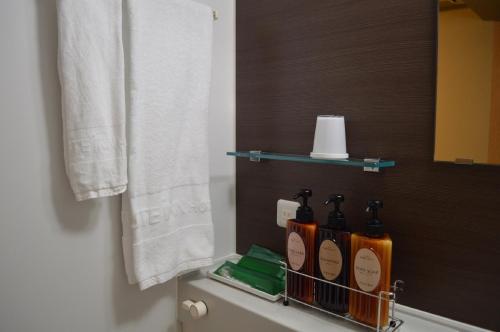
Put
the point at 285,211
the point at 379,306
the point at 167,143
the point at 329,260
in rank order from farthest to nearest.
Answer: the point at 285,211, the point at 167,143, the point at 329,260, the point at 379,306

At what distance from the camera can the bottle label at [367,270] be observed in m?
0.81

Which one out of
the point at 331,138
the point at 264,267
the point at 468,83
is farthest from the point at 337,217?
the point at 468,83

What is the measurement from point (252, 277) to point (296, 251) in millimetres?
186

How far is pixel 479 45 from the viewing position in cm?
78

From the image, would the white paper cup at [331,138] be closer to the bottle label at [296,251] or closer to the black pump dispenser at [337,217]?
the black pump dispenser at [337,217]

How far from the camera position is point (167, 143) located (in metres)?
1.00

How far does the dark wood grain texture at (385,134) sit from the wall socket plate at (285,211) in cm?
3

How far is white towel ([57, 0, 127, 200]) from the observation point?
0.79m

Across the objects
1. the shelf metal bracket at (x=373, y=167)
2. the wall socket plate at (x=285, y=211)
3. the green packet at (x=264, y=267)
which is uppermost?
the shelf metal bracket at (x=373, y=167)

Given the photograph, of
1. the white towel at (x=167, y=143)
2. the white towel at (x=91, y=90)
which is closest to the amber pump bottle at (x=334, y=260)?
the white towel at (x=167, y=143)

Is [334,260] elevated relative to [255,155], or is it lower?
lower

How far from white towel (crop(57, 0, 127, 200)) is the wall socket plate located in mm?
497

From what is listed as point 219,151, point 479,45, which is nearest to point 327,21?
point 479,45

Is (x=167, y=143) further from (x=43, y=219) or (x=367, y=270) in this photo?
(x=367, y=270)
